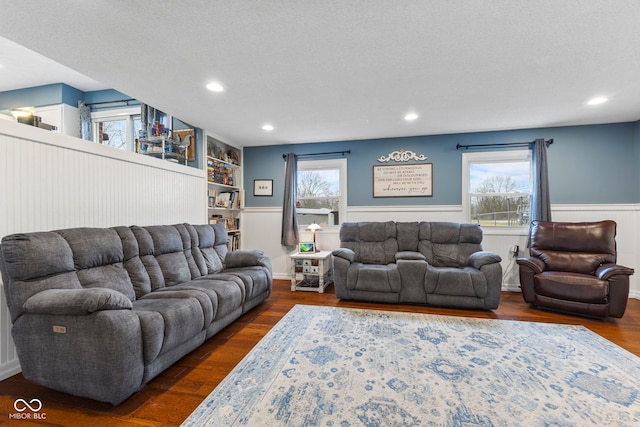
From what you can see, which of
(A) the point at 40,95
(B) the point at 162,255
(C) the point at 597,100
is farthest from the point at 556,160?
(A) the point at 40,95

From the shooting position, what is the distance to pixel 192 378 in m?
1.89

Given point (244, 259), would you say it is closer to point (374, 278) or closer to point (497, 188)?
point (374, 278)

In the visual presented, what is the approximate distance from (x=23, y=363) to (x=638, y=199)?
254 inches

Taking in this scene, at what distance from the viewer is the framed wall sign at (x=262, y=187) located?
4.93 meters

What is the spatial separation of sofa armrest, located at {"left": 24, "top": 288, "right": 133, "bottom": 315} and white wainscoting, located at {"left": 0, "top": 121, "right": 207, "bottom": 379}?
58 centimetres

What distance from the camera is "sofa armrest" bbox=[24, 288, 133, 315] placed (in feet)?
5.06

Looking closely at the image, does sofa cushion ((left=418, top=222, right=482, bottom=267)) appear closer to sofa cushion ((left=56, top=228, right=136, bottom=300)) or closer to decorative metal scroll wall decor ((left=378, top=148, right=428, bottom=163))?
decorative metal scroll wall decor ((left=378, top=148, right=428, bottom=163))

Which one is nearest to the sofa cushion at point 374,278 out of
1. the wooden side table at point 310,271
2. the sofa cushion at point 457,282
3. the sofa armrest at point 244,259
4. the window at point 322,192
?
the sofa cushion at point 457,282

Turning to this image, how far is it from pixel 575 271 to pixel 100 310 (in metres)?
4.62

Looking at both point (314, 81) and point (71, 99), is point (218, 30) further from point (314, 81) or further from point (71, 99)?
point (71, 99)

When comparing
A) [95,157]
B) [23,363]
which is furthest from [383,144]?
[23,363]

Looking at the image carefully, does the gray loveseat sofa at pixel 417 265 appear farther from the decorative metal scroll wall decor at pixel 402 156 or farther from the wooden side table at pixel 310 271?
the decorative metal scroll wall decor at pixel 402 156

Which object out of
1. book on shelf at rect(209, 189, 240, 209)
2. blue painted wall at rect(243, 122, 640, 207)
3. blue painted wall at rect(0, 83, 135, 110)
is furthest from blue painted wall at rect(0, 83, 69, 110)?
blue painted wall at rect(243, 122, 640, 207)

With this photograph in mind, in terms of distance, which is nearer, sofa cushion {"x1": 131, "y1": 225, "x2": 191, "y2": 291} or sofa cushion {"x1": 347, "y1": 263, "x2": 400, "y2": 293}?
sofa cushion {"x1": 131, "y1": 225, "x2": 191, "y2": 291}
